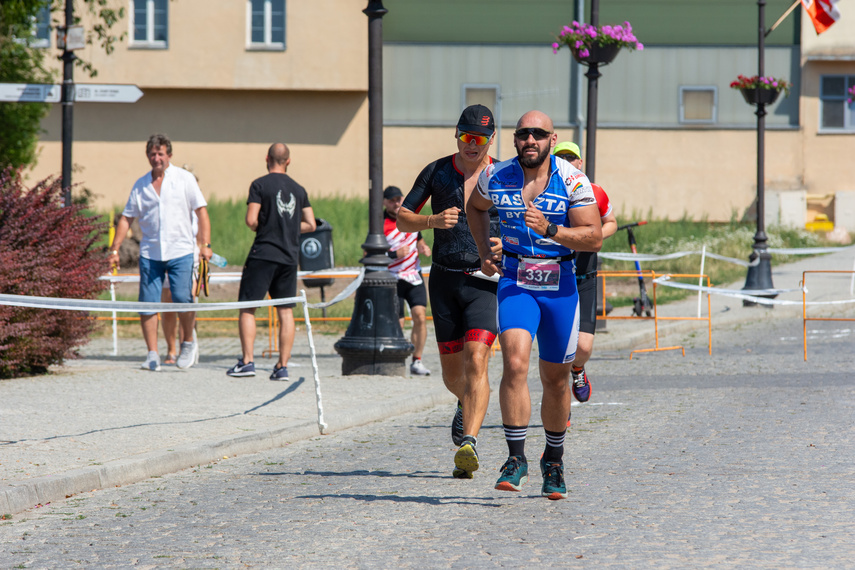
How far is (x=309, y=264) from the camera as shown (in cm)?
1511

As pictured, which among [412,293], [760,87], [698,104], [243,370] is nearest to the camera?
[243,370]

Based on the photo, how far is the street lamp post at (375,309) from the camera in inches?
448

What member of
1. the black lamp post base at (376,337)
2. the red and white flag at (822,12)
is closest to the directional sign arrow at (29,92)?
the black lamp post base at (376,337)

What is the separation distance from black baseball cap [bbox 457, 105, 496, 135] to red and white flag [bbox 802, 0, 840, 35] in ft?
58.8

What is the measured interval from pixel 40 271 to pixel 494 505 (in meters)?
5.93

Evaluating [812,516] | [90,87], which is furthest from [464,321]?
[90,87]

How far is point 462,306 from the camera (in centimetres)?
705

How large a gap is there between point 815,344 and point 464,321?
9.26m

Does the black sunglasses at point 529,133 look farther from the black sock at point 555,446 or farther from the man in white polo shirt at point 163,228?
the man in white polo shirt at point 163,228

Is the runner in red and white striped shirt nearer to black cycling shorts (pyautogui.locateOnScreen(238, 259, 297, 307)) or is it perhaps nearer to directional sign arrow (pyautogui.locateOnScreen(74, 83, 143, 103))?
black cycling shorts (pyautogui.locateOnScreen(238, 259, 297, 307))

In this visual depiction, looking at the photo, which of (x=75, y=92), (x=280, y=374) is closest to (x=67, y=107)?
(x=75, y=92)

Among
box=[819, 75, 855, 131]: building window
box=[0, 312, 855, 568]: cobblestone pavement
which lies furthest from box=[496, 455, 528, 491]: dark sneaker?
box=[819, 75, 855, 131]: building window

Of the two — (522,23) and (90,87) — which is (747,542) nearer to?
(90,87)

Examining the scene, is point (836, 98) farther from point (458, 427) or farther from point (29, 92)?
point (458, 427)
